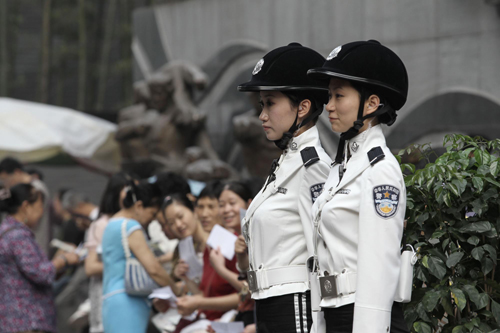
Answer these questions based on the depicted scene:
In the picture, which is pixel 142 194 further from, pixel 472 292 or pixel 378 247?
pixel 378 247

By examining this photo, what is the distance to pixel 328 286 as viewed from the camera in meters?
2.57

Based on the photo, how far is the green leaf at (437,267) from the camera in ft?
9.14

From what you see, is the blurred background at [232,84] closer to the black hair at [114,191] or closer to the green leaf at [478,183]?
the black hair at [114,191]

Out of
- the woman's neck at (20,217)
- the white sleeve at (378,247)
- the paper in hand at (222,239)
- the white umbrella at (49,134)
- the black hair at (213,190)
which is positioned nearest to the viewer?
the white sleeve at (378,247)

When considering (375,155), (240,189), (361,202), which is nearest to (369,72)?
(375,155)

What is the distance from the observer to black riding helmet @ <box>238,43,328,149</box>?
305 cm

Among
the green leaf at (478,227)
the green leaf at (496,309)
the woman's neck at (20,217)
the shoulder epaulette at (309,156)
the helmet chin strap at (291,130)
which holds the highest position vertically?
the helmet chin strap at (291,130)

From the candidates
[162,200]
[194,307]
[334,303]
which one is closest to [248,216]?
[334,303]

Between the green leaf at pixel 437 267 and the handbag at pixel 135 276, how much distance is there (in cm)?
245

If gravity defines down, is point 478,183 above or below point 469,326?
above

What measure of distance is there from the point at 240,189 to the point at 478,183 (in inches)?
80.2

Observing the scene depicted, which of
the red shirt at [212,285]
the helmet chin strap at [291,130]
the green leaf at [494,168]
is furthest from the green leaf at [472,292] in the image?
the red shirt at [212,285]

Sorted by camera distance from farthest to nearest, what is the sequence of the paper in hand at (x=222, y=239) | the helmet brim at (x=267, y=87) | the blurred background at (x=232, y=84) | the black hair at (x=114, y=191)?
the blurred background at (x=232, y=84)
the black hair at (x=114, y=191)
the paper in hand at (x=222, y=239)
the helmet brim at (x=267, y=87)

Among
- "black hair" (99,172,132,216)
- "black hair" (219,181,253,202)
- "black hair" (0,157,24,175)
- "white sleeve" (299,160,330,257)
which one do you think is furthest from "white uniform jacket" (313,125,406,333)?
"black hair" (0,157,24,175)
